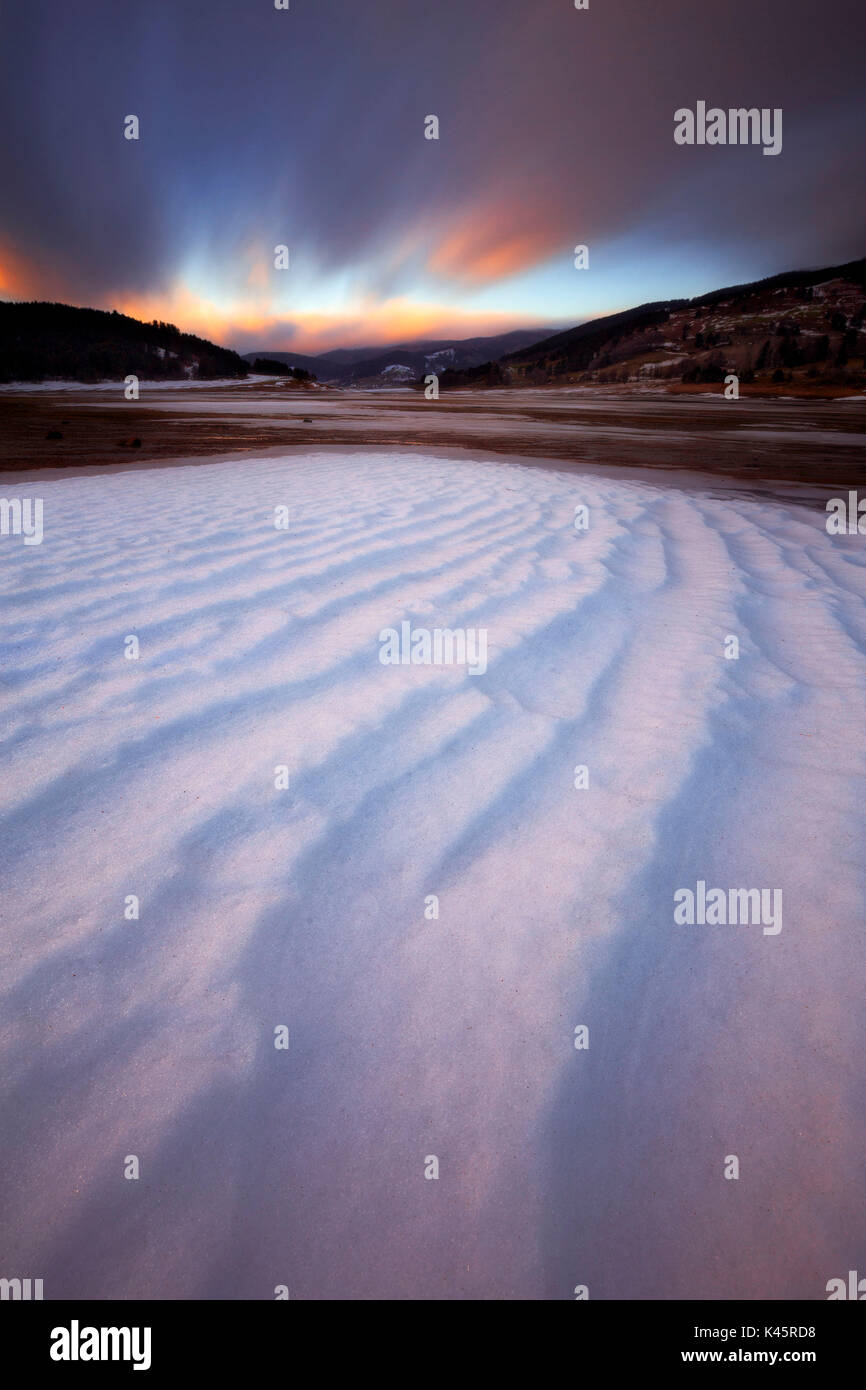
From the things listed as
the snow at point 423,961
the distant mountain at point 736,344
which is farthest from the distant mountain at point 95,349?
the snow at point 423,961

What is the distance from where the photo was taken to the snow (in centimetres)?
95

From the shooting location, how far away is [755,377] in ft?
171

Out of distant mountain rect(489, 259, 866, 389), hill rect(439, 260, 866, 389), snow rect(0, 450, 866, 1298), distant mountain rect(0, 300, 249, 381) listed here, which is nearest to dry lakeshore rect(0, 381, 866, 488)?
snow rect(0, 450, 866, 1298)

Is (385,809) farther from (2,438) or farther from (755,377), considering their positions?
(755,377)

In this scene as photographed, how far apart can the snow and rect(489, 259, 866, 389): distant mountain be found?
54.8 metres

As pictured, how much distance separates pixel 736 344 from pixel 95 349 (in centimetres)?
7456

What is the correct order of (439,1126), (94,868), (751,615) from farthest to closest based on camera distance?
1. (751,615)
2. (94,868)
3. (439,1126)

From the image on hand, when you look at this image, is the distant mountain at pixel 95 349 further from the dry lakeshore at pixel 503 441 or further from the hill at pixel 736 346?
the dry lakeshore at pixel 503 441

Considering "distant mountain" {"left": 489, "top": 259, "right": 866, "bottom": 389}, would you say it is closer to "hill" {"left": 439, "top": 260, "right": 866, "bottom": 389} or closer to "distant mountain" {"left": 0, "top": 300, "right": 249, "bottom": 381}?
"hill" {"left": 439, "top": 260, "right": 866, "bottom": 389}

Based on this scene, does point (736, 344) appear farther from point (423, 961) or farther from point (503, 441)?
point (423, 961)

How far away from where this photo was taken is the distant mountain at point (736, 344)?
Answer: 56125 mm

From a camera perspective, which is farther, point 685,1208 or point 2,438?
point 2,438
